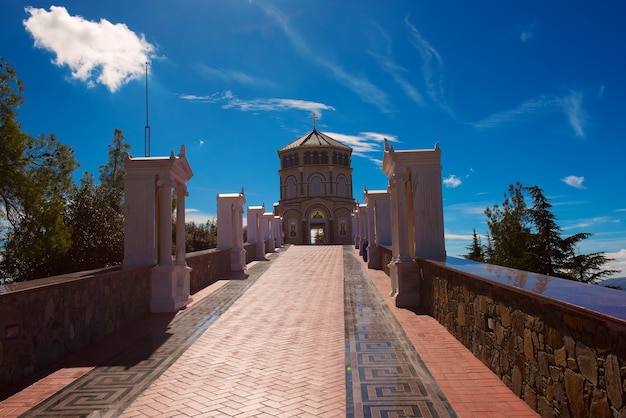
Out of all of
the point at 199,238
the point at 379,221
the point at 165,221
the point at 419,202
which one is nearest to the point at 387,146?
the point at 419,202

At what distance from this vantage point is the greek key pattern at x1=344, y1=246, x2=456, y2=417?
4.31 meters

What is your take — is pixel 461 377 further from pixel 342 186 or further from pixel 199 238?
pixel 342 186

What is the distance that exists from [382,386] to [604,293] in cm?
238

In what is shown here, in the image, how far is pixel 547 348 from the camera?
3643 mm

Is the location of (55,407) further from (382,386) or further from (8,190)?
(8,190)

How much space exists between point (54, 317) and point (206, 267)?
8959 mm

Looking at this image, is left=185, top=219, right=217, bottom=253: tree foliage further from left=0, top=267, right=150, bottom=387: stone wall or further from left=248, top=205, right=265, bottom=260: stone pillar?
left=0, top=267, right=150, bottom=387: stone wall

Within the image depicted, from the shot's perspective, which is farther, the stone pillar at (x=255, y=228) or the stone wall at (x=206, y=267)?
the stone pillar at (x=255, y=228)

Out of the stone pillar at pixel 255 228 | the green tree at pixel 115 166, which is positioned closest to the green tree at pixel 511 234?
the stone pillar at pixel 255 228

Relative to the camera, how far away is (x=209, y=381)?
5.20 meters

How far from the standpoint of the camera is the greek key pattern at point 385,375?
14.1ft

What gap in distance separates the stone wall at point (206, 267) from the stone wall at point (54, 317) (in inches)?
177

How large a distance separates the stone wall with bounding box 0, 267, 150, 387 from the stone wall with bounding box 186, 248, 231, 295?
4500 millimetres

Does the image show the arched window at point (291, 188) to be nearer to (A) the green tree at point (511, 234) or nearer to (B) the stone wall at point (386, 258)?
(A) the green tree at point (511, 234)
